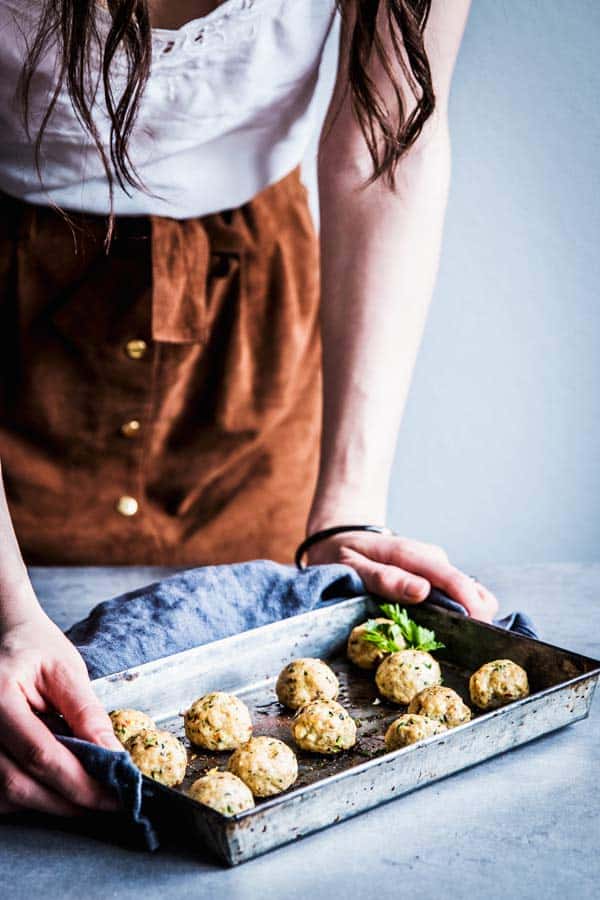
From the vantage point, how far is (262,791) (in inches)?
37.0

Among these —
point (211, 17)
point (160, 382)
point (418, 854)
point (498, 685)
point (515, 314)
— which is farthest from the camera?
point (515, 314)

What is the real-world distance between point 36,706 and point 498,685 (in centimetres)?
42

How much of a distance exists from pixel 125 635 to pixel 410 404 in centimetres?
160

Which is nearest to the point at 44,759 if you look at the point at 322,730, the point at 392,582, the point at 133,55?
the point at 322,730

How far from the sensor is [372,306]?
1.53 meters

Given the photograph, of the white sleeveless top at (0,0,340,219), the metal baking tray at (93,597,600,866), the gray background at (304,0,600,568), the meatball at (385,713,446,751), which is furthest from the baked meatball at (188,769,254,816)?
the gray background at (304,0,600,568)

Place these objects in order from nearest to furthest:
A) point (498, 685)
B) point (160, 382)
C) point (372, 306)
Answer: point (498, 685)
point (372, 306)
point (160, 382)

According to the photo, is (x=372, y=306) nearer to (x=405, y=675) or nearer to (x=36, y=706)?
(x=405, y=675)

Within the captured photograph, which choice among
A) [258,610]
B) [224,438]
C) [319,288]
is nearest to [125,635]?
[258,610]

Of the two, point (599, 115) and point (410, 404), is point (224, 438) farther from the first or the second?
point (599, 115)

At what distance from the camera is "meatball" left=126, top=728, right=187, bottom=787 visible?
0.94 m

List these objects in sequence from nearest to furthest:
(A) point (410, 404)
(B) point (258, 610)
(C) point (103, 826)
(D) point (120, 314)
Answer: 1. (C) point (103, 826)
2. (B) point (258, 610)
3. (D) point (120, 314)
4. (A) point (410, 404)

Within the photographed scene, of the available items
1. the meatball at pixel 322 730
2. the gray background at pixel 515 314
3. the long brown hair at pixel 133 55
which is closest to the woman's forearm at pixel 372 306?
the long brown hair at pixel 133 55

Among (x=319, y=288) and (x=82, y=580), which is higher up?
(x=319, y=288)
